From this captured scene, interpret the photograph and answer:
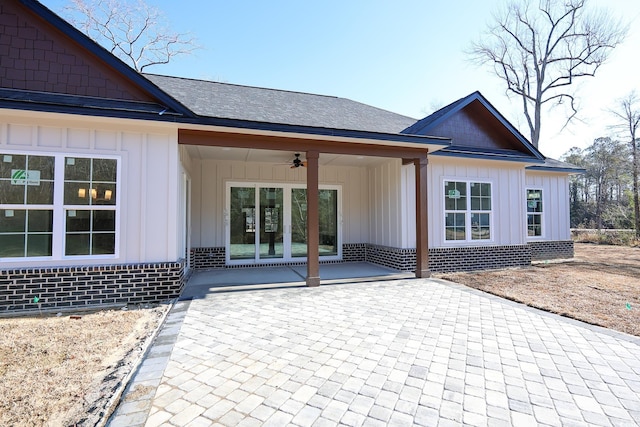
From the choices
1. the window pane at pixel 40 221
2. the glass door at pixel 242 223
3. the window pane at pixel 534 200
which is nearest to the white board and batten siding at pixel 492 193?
the window pane at pixel 534 200

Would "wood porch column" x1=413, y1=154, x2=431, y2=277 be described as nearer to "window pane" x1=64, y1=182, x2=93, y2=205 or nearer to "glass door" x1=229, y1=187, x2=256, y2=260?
"glass door" x1=229, y1=187, x2=256, y2=260

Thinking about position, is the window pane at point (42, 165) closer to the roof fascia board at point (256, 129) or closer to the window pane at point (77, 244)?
the roof fascia board at point (256, 129)

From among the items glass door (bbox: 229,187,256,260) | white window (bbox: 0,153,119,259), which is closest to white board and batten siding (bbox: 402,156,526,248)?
glass door (bbox: 229,187,256,260)

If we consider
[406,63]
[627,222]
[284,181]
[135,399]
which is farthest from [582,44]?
[135,399]

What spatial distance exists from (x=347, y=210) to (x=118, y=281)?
20.1ft

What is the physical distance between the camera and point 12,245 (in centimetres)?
481

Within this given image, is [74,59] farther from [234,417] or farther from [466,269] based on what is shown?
[466,269]

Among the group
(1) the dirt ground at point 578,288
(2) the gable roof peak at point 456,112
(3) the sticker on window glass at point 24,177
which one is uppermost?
(2) the gable roof peak at point 456,112

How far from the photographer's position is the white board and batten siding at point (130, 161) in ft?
15.8

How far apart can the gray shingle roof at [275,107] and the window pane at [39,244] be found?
3.01 metres

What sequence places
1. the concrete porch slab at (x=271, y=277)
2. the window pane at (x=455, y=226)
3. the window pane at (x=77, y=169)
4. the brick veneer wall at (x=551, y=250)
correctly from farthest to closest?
the brick veneer wall at (x=551, y=250), the window pane at (x=455, y=226), the concrete porch slab at (x=271, y=277), the window pane at (x=77, y=169)

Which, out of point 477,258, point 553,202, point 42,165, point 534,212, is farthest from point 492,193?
point 42,165

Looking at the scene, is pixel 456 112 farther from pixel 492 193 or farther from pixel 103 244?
pixel 103 244

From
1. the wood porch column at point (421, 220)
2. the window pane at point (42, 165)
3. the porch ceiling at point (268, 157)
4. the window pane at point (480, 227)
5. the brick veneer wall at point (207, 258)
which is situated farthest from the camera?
the window pane at point (480, 227)
